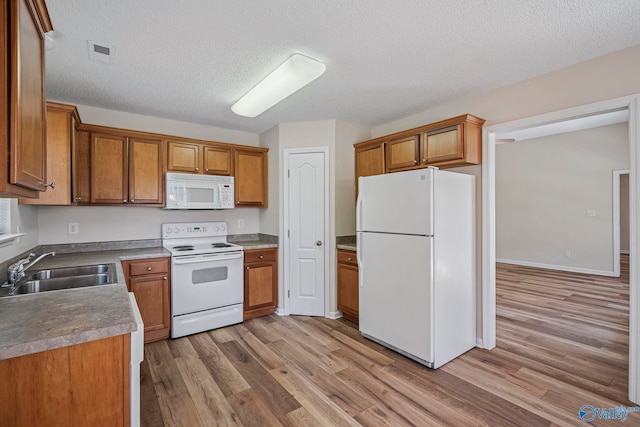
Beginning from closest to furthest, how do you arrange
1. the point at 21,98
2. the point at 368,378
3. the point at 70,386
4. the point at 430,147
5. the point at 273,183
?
the point at 21,98 → the point at 70,386 → the point at 368,378 → the point at 430,147 → the point at 273,183

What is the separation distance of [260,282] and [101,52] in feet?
8.79

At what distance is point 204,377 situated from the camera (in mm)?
2396

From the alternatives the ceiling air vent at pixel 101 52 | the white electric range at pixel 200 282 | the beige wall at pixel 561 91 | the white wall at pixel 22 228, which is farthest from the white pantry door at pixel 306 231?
the white wall at pixel 22 228

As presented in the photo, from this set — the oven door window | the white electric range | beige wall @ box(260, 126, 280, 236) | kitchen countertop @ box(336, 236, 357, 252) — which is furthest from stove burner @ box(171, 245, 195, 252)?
kitchen countertop @ box(336, 236, 357, 252)

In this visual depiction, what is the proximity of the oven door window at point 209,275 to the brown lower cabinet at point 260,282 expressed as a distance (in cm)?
27

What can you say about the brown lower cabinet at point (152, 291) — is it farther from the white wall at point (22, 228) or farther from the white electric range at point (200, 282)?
the white wall at point (22, 228)

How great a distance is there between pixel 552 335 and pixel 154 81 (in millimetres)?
4621

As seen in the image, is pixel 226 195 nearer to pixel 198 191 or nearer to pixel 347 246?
pixel 198 191

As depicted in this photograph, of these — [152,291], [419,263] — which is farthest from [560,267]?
[152,291]

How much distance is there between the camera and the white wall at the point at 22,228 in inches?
83.7

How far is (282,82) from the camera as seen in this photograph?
95.8 inches

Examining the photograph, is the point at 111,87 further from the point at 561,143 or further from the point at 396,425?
the point at 561,143

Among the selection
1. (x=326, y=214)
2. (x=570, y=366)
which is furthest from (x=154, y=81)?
(x=570, y=366)

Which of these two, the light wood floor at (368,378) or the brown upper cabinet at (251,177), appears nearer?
the light wood floor at (368,378)
